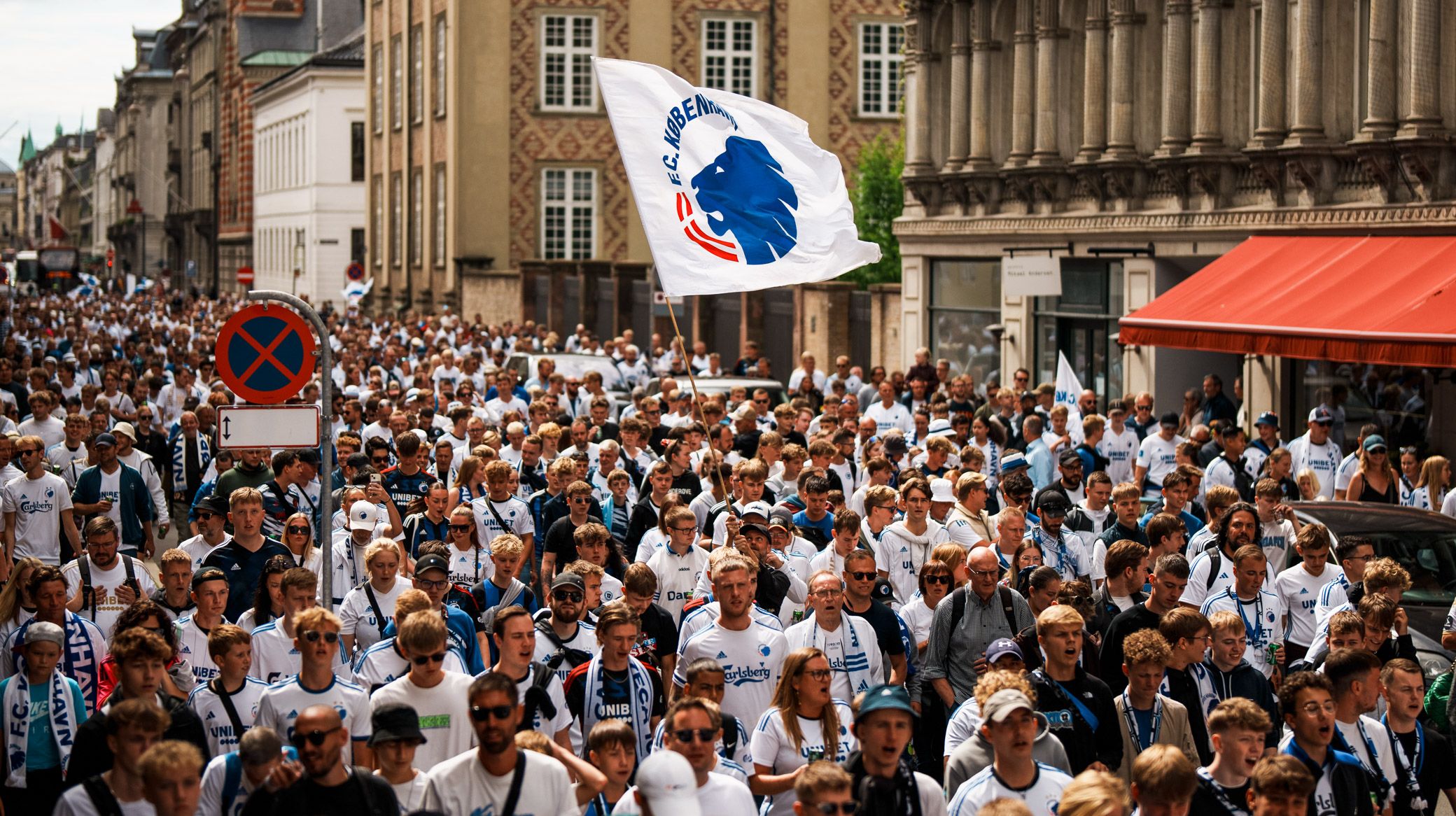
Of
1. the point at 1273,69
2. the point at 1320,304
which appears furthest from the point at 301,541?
the point at 1273,69

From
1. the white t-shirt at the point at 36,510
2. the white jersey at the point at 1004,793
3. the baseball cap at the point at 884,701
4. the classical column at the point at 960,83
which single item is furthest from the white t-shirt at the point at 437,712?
the classical column at the point at 960,83

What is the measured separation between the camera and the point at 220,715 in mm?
8086

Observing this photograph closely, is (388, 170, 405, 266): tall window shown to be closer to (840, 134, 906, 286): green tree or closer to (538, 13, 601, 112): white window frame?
(538, 13, 601, 112): white window frame

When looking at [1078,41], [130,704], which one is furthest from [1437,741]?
[1078,41]

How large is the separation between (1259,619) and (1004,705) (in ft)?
13.7

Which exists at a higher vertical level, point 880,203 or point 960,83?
point 960,83

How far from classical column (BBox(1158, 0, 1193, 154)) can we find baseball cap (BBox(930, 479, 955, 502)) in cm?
1298

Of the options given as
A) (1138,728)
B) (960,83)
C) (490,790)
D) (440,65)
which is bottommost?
(1138,728)

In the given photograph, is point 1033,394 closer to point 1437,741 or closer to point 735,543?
point 735,543

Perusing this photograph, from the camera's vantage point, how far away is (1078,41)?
2838 cm

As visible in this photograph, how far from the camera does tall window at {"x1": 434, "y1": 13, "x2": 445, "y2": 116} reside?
54.6 meters

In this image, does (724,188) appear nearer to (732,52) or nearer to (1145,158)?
(1145,158)

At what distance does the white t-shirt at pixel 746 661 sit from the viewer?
8.88 meters

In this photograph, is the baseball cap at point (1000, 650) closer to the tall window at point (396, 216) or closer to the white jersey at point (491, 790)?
the white jersey at point (491, 790)
